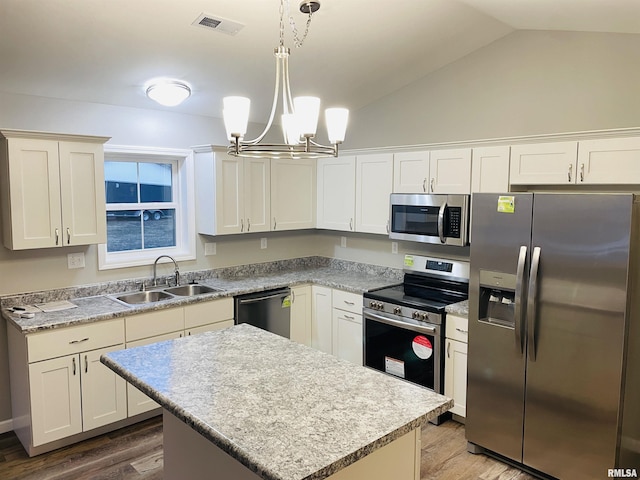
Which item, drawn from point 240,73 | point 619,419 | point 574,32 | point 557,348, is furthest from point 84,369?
point 574,32

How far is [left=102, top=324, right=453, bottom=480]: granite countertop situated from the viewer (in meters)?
1.42

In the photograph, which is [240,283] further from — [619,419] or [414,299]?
[619,419]

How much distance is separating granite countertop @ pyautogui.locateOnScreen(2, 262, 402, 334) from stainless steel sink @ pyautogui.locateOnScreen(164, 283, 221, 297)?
0.08 metres

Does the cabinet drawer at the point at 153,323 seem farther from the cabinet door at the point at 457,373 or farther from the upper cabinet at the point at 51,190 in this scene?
the cabinet door at the point at 457,373

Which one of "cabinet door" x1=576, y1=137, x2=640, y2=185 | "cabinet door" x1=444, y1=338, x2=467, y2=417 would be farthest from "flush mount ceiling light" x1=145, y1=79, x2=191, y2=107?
"cabinet door" x1=576, y1=137, x2=640, y2=185

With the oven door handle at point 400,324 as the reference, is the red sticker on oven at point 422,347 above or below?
below

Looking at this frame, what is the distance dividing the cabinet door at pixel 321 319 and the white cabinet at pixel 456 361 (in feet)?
4.02

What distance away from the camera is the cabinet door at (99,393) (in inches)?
124

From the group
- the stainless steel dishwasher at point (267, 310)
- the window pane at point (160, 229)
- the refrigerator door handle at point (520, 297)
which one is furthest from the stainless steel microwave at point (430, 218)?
the window pane at point (160, 229)

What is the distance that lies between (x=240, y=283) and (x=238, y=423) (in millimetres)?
2680

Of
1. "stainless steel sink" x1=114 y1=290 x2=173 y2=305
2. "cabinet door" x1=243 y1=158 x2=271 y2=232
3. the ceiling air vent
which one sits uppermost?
the ceiling air vent

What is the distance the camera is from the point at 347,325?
13.6ft

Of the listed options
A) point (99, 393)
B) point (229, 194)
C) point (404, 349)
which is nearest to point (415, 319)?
point (404, 349)

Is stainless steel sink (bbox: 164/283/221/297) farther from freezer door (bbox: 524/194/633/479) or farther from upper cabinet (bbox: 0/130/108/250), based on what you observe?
freezer door (bbox: 524/194/633/479)
